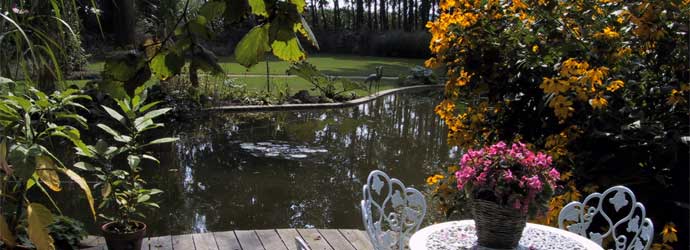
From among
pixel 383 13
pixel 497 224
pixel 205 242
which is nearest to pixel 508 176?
pixel 497 224

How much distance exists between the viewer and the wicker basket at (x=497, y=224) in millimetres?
1663

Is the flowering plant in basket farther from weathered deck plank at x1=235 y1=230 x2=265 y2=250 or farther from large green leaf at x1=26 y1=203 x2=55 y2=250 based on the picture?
weathered deck plank at x1=235 y1=230 x2=265 y2=250

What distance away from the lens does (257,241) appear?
3.23 m

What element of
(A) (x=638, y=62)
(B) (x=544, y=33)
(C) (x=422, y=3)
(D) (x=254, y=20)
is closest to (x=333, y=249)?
(B) (x=544, y=33)

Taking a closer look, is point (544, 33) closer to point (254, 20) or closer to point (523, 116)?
point (523, 116)

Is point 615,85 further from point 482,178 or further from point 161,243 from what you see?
point 161,243

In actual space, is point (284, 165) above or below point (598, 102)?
below

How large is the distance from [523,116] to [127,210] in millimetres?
2119

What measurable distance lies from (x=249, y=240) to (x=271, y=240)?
13 centimetres

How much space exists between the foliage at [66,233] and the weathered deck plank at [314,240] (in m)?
1.22

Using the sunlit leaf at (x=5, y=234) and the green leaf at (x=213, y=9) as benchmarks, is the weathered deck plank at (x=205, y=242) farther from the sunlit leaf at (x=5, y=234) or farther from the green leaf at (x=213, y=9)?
the green leaf at (x=213, y=9)

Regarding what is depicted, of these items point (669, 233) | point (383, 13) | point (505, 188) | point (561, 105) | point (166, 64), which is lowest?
point (669, 233)

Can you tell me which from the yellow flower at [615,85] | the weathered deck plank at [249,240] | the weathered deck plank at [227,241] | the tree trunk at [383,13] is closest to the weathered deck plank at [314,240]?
the weathered deck plank at [249,240]

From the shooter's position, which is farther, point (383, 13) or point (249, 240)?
point (383, 13)
